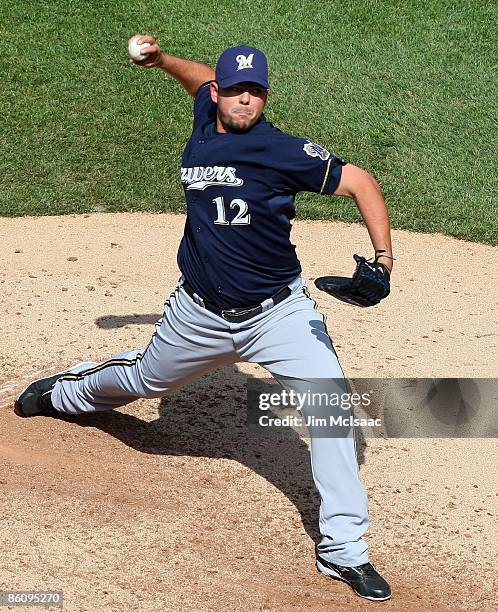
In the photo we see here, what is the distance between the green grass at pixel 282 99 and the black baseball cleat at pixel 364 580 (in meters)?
5.05

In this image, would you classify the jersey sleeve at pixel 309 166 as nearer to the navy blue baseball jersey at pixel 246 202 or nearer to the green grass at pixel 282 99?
the navy blue baseball jersey at pixel 246 202

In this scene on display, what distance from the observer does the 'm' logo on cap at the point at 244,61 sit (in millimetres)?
4797

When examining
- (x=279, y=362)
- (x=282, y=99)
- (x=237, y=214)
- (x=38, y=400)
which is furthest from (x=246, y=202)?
(x=282, y=99)

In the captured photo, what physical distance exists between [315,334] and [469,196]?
5.51 m

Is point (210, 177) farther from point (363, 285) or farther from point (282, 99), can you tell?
point (282, 99)

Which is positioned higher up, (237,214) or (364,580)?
(237,214)

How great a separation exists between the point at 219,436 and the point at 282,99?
6023mm

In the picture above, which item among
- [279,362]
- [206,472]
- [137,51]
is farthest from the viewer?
[206,472]

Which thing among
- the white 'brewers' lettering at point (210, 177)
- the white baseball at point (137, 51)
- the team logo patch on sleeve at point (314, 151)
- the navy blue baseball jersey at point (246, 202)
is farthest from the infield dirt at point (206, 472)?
the white baseball at point (137, 51)

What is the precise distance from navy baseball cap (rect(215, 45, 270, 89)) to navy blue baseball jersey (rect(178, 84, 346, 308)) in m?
0.22

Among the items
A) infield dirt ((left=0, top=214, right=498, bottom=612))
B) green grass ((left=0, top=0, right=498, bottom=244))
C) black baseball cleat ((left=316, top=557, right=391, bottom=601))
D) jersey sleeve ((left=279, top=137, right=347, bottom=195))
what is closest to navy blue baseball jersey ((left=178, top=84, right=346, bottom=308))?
jersey sleeve ((left=279, top=137, right=347, bottom=195))

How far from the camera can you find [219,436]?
6.11 metres

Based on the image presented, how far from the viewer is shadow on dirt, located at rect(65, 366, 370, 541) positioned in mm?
5734

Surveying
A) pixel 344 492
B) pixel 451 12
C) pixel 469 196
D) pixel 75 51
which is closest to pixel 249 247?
pixel 344 492
